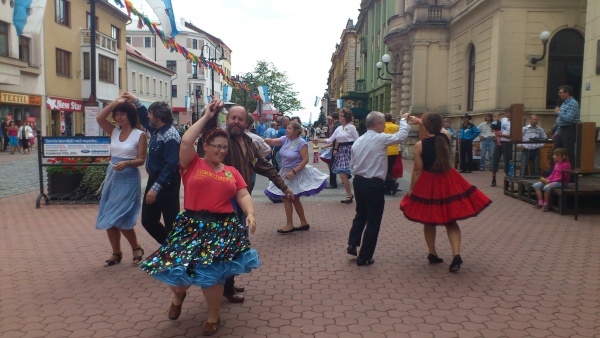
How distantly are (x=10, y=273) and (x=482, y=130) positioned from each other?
1410 centimetres

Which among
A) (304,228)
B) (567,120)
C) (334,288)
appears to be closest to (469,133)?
(567,120)

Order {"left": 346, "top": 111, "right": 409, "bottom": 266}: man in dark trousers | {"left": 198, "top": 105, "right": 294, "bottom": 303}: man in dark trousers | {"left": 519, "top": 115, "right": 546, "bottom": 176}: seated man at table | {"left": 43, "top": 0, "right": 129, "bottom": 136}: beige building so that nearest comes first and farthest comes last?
{"left": 198, "top": 105, "right": 294, "bottom": 303}: man in dark trousers → {"left": 346, "top": 111, "right": 409, "bottom": 266}: man in dark trousers → {"left": 519, "top": 115, "right": 546, "bottom": 176}: seated man at table → {"left": 43, "top": 0, "right": 129, "bottom": 136}: beige building

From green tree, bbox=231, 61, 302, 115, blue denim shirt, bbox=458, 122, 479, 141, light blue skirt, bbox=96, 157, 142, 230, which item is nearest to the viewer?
light blue skirt, bbox=96, 157, 142, 230

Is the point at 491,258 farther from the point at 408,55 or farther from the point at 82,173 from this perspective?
the point at 408,55

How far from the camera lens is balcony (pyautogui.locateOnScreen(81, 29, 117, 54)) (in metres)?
36.2

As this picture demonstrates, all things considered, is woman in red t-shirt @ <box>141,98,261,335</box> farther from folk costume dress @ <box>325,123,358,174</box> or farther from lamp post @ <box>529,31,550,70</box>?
lamp post @ <box>529,31,550,70</box>

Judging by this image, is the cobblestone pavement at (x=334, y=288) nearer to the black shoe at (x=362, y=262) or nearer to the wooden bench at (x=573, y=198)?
the black shoe at (x=362, y=262)

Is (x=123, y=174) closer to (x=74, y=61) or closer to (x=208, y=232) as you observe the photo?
(x=208, y=232)

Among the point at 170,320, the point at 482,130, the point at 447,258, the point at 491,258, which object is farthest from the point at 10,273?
the point at 482,130

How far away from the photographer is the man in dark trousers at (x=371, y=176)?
6012 mm

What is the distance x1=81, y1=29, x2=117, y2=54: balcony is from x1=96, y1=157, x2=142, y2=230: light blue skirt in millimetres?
33827

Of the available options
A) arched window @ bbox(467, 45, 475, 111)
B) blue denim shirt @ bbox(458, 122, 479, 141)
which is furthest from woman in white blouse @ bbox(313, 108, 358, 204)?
arched window @ bbox(467, 45, 475, 111)

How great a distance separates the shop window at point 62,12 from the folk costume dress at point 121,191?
3118 centimetres

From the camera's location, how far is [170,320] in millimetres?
4363
